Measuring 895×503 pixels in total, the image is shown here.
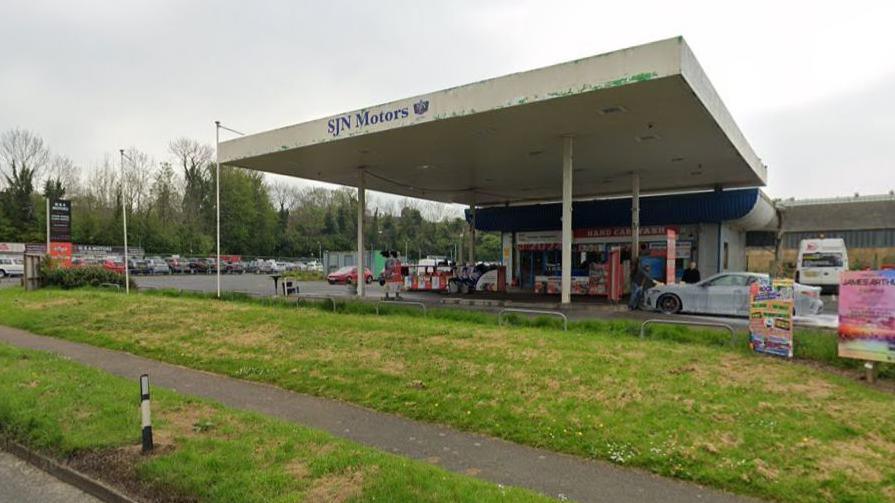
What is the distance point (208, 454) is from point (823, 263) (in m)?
26.5

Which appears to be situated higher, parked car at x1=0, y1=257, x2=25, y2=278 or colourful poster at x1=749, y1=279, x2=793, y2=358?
colourful poster at x1=749, y1=279, x2=793, y2=358

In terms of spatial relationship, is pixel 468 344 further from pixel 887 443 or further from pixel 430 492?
pixel 887 443

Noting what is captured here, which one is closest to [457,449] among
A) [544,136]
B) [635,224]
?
[544,136]

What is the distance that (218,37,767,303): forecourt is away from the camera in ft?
37.3

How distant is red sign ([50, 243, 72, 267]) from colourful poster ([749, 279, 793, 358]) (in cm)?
2859

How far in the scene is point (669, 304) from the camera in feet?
48.5

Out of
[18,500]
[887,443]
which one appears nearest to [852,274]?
[887,443]

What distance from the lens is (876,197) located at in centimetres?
4456

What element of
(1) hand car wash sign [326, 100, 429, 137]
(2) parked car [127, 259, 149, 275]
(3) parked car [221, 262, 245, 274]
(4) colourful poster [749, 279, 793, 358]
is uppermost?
(1) hand car wash sign [326, 100, 429, 137]

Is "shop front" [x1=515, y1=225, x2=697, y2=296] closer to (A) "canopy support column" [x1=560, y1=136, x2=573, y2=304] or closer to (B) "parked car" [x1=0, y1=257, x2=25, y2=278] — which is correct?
(A) "canopy support column" [x1=560, y1=136, x2=573, y2=304]

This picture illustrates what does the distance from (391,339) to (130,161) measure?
61.4 metres

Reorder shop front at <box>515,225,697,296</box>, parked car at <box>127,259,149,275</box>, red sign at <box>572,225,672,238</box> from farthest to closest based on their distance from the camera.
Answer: parked car at <box>127,259,149,275</box> < red sign at <box>572,225,672,238</box> < shop front at <box>515,225,697,296</box>

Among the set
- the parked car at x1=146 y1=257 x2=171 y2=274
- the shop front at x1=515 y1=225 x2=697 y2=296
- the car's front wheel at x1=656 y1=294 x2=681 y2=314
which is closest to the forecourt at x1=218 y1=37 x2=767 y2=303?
the shop front at x1=515 y1=225 x2=697 y2=296

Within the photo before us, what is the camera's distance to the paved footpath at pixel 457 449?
4.15 metres
